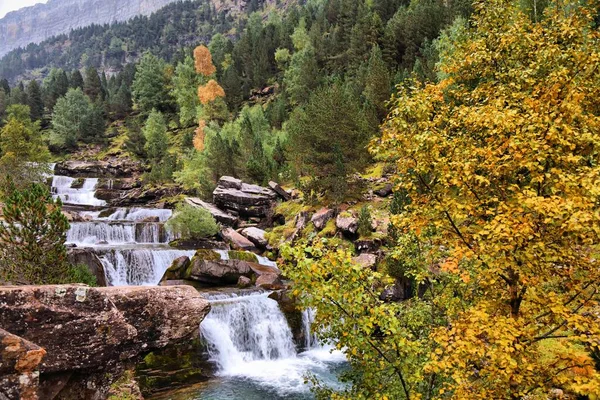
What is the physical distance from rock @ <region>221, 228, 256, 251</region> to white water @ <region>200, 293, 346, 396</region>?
41.1 feet

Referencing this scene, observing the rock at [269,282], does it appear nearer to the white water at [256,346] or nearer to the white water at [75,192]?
the white water at [256,346]

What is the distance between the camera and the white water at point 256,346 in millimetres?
18453

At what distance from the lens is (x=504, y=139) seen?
592 cm

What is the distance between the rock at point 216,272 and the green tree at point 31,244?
1092cm

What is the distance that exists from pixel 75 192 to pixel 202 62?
145 ft

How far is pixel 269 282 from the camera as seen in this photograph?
25531 mm

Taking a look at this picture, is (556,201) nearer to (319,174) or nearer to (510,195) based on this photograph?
(510,195)

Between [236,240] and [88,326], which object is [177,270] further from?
[88,326]

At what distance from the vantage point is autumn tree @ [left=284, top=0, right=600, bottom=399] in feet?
16.7

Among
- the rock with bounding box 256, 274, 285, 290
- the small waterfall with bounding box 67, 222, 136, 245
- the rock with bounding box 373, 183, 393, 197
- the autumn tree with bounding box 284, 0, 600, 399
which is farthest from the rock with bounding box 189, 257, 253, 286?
the autumn tree with bounding box 284, 0, 600, 399

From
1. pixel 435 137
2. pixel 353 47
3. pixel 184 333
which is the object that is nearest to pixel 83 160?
pixel 353 47

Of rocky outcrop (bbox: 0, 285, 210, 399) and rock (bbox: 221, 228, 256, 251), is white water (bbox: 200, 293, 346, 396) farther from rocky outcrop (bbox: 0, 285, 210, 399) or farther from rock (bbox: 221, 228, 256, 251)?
rock (bbox: 221, 228, 256, 251)

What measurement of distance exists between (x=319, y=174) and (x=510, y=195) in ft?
96.3

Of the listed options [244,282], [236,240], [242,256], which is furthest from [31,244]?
[236,240]
